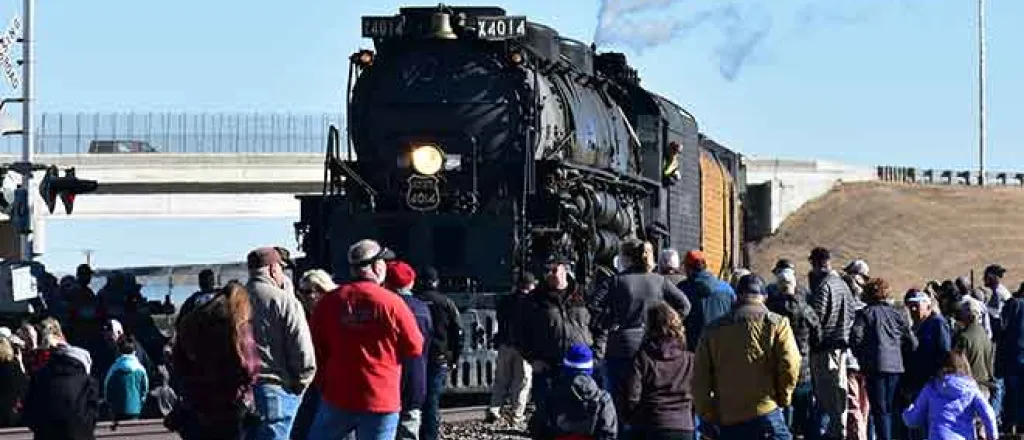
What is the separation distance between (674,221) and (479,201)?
209 inches

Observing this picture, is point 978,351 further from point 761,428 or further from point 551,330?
point 761,428


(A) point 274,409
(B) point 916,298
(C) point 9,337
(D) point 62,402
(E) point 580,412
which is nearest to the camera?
(A) point 274,409

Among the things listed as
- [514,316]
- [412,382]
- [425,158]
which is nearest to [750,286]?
[412,382]

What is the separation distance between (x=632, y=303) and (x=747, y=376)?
3.24 metres

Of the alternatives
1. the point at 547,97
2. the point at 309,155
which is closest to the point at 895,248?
the point at 309,155

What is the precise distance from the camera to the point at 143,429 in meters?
22.3

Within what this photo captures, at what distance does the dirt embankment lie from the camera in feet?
278

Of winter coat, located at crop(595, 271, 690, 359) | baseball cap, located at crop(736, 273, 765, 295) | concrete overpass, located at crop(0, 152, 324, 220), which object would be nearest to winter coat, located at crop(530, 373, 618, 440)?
baseball cap, located at crop(736, 273, 765, 295)

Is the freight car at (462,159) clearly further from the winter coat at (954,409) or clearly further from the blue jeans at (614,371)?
the winter coat at (954,409)

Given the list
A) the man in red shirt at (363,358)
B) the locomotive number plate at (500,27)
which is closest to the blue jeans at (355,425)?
the man in red shirt at (363,358)

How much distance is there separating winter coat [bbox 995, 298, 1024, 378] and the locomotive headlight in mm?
5699

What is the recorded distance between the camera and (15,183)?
3228cm

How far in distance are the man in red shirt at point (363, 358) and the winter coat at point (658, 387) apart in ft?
4.55

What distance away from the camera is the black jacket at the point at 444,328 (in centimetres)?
1956
